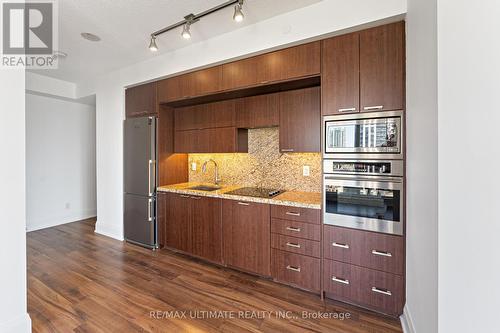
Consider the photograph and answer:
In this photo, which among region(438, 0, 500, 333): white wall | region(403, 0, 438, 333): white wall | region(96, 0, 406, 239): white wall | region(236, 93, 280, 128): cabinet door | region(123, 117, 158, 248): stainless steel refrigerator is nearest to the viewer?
region(438, 0, 500, 333): white wall

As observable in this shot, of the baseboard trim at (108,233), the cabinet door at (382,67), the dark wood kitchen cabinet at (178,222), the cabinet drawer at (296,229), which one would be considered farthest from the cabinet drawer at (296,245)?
the baseboard trim at (108,233)

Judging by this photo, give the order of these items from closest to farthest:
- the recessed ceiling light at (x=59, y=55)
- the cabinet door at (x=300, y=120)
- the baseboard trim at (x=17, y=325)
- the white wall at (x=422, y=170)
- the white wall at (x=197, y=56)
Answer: the white wall at (x=422, y=170), the baseboard trim at (x=17, y=325), the white wall at (x=197, y=56), the cabinet door at (x=300, y=120), the recessed ceiling light at (x=59, y=55)

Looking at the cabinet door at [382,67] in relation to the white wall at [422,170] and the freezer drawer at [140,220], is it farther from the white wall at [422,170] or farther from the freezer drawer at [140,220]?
the freezer drawer at [140,220]

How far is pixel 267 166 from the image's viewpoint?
3.06 metres

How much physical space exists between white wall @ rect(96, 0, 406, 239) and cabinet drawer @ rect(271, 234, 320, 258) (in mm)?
2029

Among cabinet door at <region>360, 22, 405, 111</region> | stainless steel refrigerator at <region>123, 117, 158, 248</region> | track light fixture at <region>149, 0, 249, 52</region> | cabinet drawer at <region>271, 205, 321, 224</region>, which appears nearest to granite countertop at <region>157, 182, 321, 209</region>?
cabinet drawer at <region>271, 205, 321, 224</region>

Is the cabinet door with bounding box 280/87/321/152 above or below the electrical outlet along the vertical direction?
above

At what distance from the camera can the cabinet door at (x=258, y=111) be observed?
270cm

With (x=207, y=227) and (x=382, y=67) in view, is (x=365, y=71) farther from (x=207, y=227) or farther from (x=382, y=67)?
(x=207, y=227)

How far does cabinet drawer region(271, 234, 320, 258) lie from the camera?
217 cm

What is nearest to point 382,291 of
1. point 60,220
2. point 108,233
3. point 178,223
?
point 178,223

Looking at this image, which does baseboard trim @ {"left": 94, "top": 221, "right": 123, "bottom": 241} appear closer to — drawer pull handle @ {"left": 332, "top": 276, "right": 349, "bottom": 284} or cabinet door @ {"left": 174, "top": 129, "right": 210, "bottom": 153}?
cabinet door @ {"left": 174, "top": 129, "right": 210, "bottom": 153}

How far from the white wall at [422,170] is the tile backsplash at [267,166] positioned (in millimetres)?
1124

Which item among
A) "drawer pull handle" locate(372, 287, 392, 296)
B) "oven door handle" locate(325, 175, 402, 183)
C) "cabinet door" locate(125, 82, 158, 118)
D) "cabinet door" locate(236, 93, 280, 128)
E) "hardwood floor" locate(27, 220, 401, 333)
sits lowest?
"hardwood floor" locate(27, 220, 401, 333)
